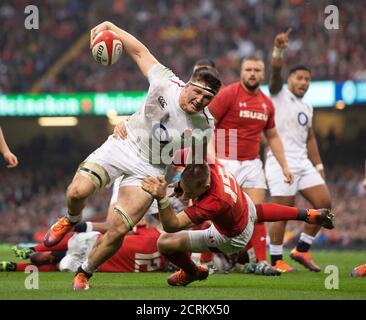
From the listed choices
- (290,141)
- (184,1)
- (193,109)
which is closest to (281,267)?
(290,141)

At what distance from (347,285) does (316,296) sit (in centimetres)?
113

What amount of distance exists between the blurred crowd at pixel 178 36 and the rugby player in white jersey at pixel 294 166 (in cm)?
1186

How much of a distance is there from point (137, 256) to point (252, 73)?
2.42m

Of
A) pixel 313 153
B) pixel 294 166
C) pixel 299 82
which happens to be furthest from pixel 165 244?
pixel 313 153

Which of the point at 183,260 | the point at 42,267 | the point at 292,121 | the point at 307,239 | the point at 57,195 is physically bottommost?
the point at 57,195

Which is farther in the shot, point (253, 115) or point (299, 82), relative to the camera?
point (299, 82)

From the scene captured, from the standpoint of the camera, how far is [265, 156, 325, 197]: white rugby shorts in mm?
10633

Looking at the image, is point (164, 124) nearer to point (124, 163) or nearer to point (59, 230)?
point (124, 163)

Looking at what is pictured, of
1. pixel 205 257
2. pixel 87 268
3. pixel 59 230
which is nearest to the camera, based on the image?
pixel 87 268

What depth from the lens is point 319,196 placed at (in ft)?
34.7

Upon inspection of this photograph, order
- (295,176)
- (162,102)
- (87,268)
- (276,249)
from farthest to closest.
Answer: (295,176), (276,249), (162,102), (87,268)

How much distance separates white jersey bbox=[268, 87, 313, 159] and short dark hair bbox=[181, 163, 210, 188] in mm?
3447

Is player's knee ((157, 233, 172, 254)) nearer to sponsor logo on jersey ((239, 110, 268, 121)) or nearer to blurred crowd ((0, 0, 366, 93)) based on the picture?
sponsor logo on jersey ((239, 110, 268, 121))

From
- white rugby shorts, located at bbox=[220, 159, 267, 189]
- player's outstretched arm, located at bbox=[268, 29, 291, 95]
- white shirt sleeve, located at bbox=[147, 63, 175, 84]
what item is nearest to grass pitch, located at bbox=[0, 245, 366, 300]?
white rugby shorts, located at bbox=[220, 159, 267, 189]
